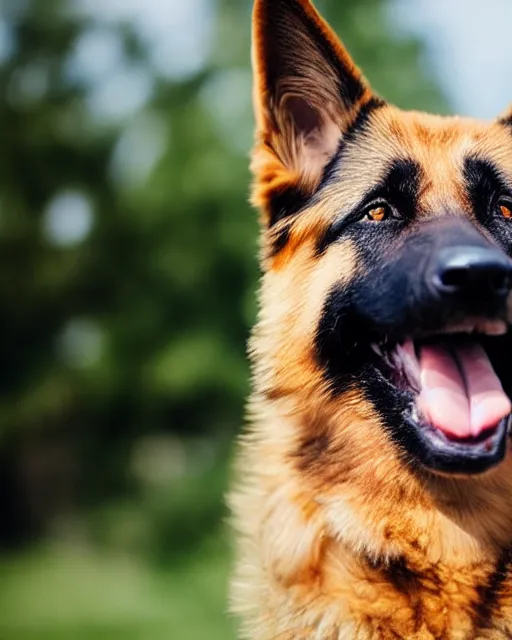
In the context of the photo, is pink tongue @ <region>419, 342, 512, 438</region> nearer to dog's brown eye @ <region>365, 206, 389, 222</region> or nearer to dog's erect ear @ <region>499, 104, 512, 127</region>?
dog's brown eye @ <region>365, 206, 389, 222</region>

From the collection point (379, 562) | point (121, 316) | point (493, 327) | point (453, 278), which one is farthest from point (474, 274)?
point (121, 316)

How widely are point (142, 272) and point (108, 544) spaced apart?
648cm

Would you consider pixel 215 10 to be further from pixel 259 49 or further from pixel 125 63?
pixel 259 49

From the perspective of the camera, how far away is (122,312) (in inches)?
647

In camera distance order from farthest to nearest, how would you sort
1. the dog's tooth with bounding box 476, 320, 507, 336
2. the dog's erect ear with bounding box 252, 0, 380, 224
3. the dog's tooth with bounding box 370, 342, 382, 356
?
the dog's erect ear with bounding box 252, 0, 380, 224
the dog's tooth with bounding box 370, 342, 382, 356
the dog's tooth with bounding box 476, 320, 507, 336

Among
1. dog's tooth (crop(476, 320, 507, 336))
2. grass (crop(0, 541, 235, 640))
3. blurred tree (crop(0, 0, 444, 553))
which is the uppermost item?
dog's tooth (crop(476, 320, 507, 336))

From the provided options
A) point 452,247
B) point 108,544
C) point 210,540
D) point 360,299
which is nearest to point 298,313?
point 360,299

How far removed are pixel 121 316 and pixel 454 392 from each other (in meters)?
14.1

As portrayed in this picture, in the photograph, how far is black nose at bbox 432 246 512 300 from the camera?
8.19ft

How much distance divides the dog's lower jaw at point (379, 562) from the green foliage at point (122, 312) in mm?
11004

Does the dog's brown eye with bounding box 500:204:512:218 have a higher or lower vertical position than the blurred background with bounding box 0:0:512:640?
Answer: higher

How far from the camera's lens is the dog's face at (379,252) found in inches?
103

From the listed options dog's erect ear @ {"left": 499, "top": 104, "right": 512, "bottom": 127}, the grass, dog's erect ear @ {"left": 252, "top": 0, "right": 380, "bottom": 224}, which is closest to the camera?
dog's erect ear @ {"left": 252, "top": 0, "right": 380, "bottom": 224}

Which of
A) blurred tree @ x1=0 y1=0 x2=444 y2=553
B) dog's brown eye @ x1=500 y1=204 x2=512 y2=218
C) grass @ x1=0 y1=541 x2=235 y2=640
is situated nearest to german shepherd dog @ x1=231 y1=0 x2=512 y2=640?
dog's brown eye @ x1=500 y1=204 x2=512 y2=218
